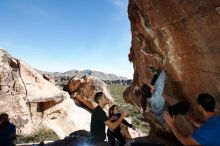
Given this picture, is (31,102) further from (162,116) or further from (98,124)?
(162,116)

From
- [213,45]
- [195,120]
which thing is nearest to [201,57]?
[213,45]

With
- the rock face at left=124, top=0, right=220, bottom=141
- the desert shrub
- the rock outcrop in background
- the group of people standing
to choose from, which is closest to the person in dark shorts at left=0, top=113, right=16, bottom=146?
the group of people standing

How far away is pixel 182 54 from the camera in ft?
29.3

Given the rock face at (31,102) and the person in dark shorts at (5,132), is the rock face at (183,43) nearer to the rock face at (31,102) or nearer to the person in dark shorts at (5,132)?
the person in dark shorts at (5,132)

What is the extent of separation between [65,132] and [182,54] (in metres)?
14.9

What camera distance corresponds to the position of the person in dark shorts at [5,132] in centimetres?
Result: 1049

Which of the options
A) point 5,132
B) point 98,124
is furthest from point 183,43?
point 5,132

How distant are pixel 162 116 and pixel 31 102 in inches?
562

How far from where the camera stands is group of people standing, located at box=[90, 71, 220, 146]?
4.78 metres

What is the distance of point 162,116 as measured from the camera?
8.72 meters

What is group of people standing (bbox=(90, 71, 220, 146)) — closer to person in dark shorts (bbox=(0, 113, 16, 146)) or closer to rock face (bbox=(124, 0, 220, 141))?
rock face (bbox=(124, 0, 220, 141))

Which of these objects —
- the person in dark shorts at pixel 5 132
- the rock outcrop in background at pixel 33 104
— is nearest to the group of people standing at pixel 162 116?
the person in dark shorts at pixel 5 132

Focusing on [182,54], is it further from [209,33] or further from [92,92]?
[92,92]

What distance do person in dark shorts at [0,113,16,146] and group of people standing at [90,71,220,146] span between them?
9.68 feet
